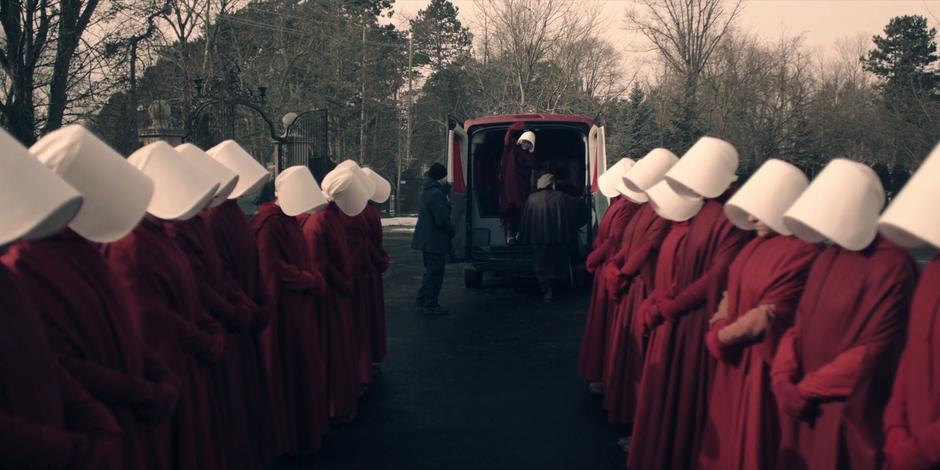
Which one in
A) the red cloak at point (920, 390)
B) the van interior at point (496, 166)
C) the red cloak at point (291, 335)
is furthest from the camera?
the van interior at point (496, 166)

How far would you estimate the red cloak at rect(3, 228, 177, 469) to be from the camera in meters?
2.84

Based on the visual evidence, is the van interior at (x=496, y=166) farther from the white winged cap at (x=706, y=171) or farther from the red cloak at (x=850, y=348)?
the red cloak at (x=850, y=348)

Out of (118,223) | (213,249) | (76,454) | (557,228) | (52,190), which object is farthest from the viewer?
(557,228)

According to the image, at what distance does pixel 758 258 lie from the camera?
4164 millimetres

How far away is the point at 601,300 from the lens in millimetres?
7809

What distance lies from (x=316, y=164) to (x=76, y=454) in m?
22.3

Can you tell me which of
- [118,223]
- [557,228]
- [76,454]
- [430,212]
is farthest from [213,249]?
[557,228]

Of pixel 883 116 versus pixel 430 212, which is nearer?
pixel 430 212

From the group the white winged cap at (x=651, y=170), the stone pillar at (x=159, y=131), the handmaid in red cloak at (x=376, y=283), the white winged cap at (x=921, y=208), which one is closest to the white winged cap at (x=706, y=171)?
the white winged cap at (x=651, y=170)

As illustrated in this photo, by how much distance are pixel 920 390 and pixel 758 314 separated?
1185 millimetres

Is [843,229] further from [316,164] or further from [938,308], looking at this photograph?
[316,164]

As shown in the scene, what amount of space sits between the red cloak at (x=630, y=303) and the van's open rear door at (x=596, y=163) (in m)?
6.41

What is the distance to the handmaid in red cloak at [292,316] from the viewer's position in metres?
5.73

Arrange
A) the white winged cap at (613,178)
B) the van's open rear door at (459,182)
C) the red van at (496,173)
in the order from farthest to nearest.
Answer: the van's open rear door at (459,182)
the red van at (496,173)
the white winged cap at (613,178)
